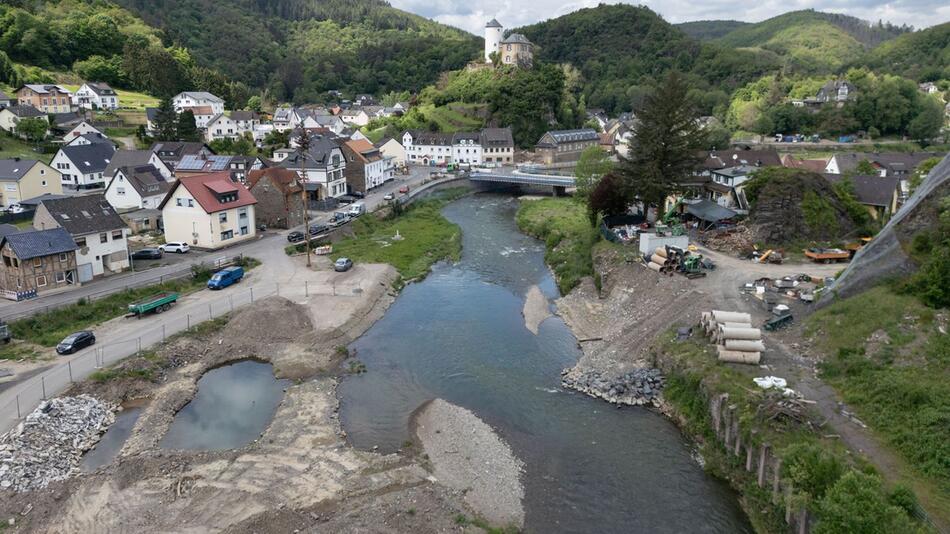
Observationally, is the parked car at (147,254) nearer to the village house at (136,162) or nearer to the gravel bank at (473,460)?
the village house at (136,162)

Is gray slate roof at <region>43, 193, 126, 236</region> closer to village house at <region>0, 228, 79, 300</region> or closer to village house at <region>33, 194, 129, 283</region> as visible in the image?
village house at <region>33, 194, 129, 283</region>

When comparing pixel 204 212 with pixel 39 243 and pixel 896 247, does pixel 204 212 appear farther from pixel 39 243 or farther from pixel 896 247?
pixel 896 247

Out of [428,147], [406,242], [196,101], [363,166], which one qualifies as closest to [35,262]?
[406,242]

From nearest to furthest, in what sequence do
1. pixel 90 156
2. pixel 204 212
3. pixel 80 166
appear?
pixel 204 212, pixel 80 166, pixel 90 156

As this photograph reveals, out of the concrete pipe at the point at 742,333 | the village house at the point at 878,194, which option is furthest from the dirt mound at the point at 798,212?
the concrete pipe at the point at 742,333

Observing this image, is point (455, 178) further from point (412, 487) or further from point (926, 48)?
point (926, 48)

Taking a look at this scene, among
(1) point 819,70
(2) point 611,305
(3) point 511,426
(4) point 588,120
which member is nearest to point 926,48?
(1) point 819,70
